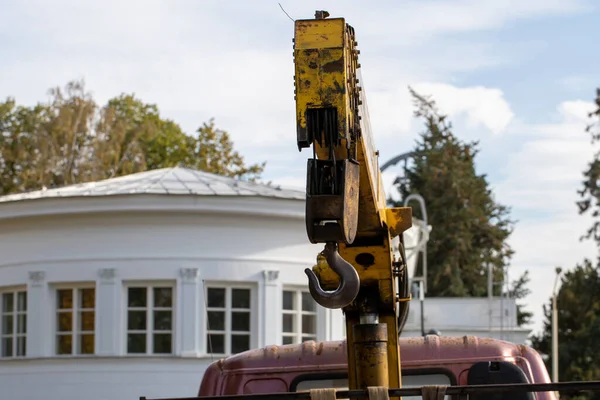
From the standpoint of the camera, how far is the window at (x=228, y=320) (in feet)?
88.8

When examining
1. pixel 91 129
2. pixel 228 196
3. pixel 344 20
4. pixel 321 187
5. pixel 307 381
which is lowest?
pixel 307 381

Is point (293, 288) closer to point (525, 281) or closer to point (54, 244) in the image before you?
point (54, 244)

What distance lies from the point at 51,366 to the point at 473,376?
19870 mm

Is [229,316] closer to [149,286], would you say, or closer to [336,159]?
[149,286]

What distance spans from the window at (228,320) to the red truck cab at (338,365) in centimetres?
1766

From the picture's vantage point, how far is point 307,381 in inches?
366

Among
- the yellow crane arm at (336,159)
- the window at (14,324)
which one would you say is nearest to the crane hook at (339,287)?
the yellow crane arm at (336,159)

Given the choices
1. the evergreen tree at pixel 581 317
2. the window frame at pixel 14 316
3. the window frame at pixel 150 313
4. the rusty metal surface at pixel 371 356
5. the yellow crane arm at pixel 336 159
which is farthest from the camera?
the evergreen tree at pixel 581 317

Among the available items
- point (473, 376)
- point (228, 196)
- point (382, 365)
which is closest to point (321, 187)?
point (382, 365)

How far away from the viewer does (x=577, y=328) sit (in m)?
59.5

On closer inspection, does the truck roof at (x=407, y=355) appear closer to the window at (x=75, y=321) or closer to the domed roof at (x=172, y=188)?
the domed roof at (x=172, y=188)

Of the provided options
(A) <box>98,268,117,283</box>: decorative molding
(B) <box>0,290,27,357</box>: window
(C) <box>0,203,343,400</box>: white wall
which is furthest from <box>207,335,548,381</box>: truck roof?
(B) <box>0,290,27,357</box>: window

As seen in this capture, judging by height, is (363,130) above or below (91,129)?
below

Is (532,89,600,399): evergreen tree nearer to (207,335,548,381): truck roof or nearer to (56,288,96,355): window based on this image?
(56,288,96,355): window
